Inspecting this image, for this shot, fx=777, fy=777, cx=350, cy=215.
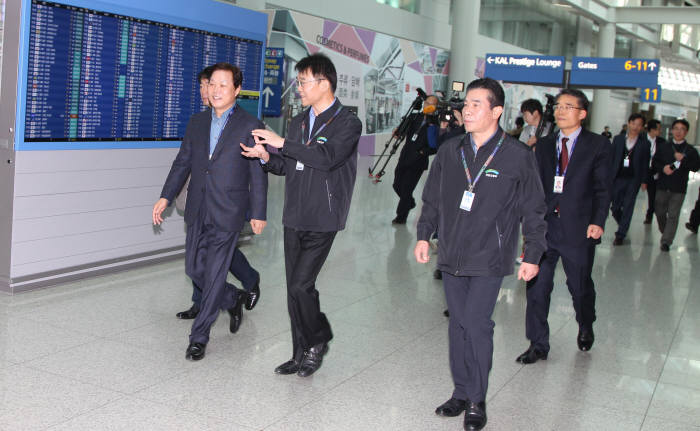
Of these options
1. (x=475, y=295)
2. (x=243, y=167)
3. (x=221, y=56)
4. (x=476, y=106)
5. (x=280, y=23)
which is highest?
(x=280, y=23)

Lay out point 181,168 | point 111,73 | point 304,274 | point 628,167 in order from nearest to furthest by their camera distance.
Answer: point 304,274 → point 181,168 → point 111,73 → point 628,167

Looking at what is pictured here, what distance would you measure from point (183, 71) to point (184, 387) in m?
3.46

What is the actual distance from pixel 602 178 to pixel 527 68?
39.5 ft

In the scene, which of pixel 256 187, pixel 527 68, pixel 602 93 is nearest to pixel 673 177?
pixel 527 68

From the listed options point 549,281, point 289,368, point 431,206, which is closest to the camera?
point 431,206

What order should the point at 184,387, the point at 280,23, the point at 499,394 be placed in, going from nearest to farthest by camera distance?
the point at 184,387 → the point at 499,394 → the point at 280,23

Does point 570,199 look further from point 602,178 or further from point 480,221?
point 480,221

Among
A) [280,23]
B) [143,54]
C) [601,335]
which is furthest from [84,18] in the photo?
[280,23]

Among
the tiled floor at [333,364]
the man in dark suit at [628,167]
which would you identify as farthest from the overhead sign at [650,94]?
the tiled floor at [333,364]

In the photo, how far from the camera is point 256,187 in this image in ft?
14.0

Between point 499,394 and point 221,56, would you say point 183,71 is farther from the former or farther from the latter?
point 499,394

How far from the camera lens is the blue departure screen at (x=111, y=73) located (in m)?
5.27

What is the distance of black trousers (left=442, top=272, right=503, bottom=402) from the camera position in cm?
345

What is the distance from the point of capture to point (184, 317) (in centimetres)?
504
